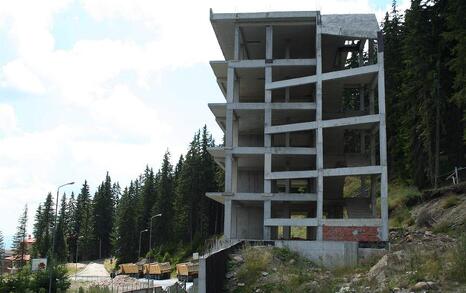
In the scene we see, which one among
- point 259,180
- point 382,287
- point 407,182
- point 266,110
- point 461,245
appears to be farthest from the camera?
point 407,182

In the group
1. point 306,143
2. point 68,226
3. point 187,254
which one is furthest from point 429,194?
point 68,226

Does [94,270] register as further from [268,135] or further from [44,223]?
[268,135]

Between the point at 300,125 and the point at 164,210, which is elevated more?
the point at 300,125

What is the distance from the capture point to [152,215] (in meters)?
110

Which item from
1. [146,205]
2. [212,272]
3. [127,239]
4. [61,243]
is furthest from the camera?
[61,243]

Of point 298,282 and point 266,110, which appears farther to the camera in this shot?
point 266,110

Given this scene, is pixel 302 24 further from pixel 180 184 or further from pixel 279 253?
pixel 180 184

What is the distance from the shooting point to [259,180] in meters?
48.2

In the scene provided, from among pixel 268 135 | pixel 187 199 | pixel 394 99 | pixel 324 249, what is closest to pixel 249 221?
pixel 268 135

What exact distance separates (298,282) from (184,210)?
74.9m

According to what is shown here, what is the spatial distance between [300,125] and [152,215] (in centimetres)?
7362

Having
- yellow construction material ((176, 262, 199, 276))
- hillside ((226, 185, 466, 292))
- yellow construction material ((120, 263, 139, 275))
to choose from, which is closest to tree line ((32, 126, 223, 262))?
yellow construction material ((120, 263, 139, 275))

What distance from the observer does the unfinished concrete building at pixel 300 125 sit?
1531 inches

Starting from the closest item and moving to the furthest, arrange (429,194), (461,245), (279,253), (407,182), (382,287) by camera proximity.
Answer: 1. (461,245)
2. (382,287)
3. (279,253)
4. (429,194)
5. (407,182)
